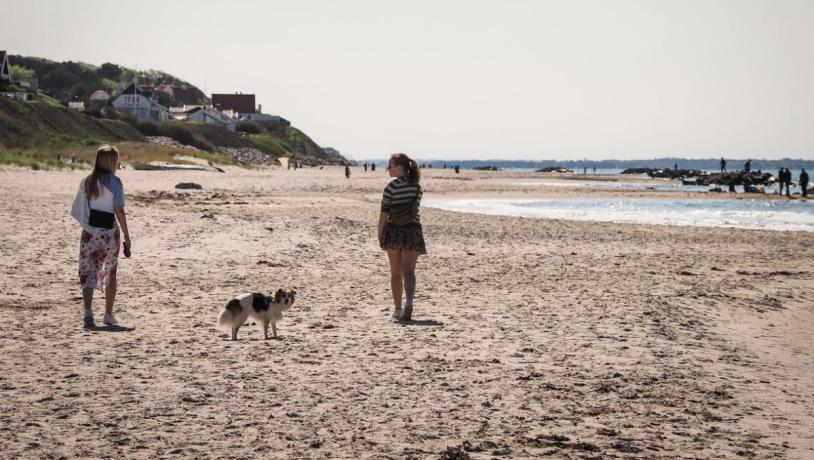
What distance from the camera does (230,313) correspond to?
8.73 meters

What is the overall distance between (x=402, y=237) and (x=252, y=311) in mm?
2123

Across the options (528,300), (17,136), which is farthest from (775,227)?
(17,136)

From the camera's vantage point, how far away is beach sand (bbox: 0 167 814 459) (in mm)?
5633

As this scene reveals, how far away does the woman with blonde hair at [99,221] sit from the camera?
29.7 feet

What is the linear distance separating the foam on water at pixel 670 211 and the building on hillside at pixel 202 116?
10219cm

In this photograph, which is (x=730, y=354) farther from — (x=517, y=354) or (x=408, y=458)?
(x=408, y=458)

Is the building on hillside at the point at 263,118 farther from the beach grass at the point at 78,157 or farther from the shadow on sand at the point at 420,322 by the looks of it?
the shadow on sand at the point at 420,322

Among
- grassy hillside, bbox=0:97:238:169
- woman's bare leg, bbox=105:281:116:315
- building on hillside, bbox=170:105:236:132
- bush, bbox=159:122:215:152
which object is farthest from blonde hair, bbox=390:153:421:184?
building on hillside, bbox=170:105:236:132

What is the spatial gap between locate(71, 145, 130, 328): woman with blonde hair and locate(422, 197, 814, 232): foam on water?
23.8 m

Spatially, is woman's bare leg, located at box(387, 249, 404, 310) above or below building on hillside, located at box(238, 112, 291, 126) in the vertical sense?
below

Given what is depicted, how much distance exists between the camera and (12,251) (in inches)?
551

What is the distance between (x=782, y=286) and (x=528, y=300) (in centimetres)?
532

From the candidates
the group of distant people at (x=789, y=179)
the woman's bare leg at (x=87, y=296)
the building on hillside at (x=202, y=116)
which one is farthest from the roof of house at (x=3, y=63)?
the woman's bare leg at (x=87, y=296)

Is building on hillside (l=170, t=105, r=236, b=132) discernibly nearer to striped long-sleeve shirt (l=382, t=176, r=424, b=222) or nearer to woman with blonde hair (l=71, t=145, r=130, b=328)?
striped long-sleeve shirt (l=382, t=176, r=424, b=222)
